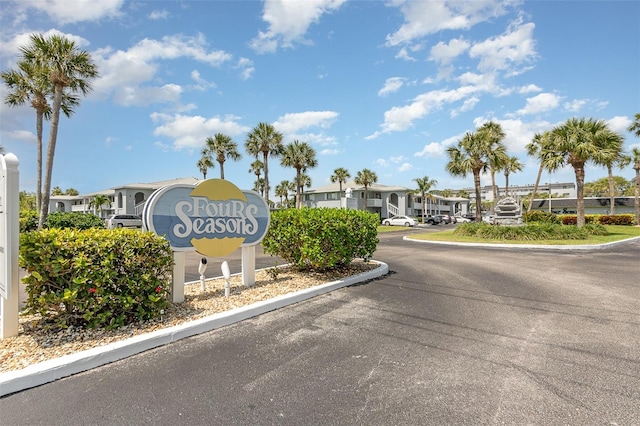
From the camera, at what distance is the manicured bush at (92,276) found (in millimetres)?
3924

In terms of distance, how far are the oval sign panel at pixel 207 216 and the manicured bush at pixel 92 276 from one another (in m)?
0.78

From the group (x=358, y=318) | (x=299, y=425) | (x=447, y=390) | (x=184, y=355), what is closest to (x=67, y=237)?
(x=184, y=355)

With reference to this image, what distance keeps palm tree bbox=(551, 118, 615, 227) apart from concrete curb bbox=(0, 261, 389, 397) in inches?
905

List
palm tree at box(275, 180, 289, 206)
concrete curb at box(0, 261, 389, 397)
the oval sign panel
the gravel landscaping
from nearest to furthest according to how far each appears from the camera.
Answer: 1. concrete curb at box(0, 261, 389, 397)
2. the gravel landscaping
3. the oval sign panel
4. palm tree at box(275, 180, 289, 206)

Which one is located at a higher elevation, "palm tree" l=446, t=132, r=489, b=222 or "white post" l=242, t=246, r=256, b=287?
"palm tree" l=446, t=132, r=489, b=222

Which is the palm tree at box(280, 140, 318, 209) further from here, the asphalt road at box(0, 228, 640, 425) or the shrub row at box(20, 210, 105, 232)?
the asphalt road at box(0, 228, 640, 425)

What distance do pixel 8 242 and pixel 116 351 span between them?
182 centimetres

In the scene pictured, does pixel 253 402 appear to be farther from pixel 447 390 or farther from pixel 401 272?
pixel 401 272

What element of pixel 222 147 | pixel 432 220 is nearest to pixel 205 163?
pixel 222 147

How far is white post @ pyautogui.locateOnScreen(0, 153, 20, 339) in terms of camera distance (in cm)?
382

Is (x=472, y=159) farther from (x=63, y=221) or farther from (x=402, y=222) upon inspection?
(x=63, y=221)

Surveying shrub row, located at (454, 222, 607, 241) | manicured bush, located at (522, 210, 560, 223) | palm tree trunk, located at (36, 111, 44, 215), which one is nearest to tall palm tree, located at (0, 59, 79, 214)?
palm tree trunk, located at (36, 111, 44, 215)

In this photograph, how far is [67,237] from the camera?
4137 mm

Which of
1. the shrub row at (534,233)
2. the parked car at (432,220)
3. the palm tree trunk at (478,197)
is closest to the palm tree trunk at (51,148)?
the shrub row at (534,233)
